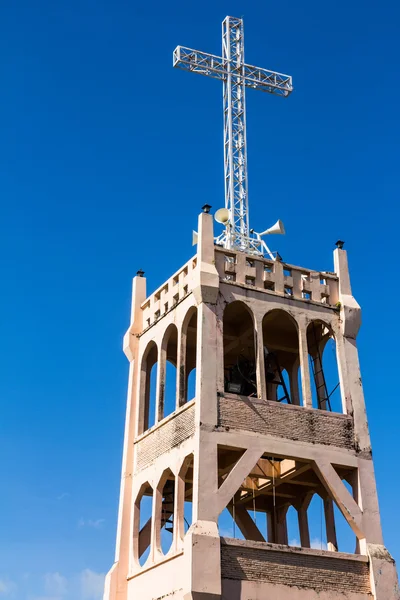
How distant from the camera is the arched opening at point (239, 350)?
29.9 meters

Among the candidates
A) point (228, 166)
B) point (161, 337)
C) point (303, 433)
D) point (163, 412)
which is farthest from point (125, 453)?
point (228, 166)

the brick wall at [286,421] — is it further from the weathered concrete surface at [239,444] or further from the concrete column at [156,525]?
the concrete column at [156,525]

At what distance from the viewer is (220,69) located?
40531mm

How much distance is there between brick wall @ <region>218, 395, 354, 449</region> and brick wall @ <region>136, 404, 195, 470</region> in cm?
123

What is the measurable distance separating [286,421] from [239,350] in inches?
223

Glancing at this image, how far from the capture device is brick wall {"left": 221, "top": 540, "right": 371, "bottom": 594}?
24.4m

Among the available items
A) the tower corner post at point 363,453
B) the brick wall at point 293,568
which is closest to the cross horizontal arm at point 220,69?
the tower corner post at point 363,453

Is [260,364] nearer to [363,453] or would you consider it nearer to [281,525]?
[363,453]

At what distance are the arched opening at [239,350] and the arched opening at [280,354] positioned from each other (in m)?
0.60

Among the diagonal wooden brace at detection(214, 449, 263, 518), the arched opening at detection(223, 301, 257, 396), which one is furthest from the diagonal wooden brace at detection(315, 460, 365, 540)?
the arched opening at detection(223, 301, 257, 396)

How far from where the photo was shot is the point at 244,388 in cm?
3067

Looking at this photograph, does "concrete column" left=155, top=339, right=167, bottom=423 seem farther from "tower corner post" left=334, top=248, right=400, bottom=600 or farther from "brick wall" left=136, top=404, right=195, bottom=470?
"tower corner post" left=334, top=248, right=400, bottom=600

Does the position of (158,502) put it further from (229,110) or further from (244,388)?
(229,110)

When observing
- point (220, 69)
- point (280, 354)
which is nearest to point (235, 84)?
point (220, 69)
